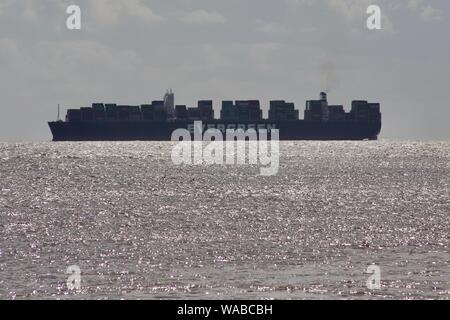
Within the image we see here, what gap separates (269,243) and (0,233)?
10526 mm

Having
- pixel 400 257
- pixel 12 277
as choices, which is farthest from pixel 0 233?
pixel 400 257

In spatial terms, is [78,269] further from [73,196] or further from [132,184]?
[132,184]

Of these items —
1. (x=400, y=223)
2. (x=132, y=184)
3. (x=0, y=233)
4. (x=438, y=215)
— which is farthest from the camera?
(x=132, y=184)

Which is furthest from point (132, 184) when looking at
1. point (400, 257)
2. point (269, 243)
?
point (400, 257)

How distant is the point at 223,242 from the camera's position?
37750 millimetres

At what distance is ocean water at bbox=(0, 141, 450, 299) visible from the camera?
27.2 metres

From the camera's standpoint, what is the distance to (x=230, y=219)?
48.0m

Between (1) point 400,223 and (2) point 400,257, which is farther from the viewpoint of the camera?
(1) point 400,223

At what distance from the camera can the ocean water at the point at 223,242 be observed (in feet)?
89.3

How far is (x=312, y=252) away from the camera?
34.7 m

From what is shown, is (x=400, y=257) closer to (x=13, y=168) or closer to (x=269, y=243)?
(x=269, y=243)
